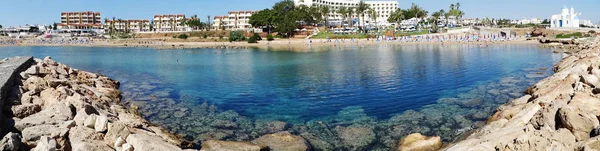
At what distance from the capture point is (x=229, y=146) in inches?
559

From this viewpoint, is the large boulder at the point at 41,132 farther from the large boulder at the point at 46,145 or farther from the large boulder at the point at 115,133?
the large boulder at the point at 115,133

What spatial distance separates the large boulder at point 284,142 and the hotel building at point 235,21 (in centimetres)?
13734

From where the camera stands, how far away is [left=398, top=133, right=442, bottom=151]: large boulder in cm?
1405

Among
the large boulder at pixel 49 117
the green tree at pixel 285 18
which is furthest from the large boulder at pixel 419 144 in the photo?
the green tree at pixel 285 18

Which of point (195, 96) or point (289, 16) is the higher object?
point (289, 16)

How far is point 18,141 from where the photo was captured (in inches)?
437

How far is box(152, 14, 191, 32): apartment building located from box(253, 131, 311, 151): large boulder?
6010 inches

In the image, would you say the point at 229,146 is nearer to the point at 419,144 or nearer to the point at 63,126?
the point at 63,126

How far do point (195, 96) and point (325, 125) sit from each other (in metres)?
11.6

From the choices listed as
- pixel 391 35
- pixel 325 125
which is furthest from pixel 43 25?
pixel 325 125

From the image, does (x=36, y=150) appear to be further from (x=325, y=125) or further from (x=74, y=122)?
(x=325, y=125)

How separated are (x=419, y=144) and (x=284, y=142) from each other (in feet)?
15.3

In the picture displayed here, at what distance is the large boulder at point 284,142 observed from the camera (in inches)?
572

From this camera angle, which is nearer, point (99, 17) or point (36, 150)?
point (36, 150)
